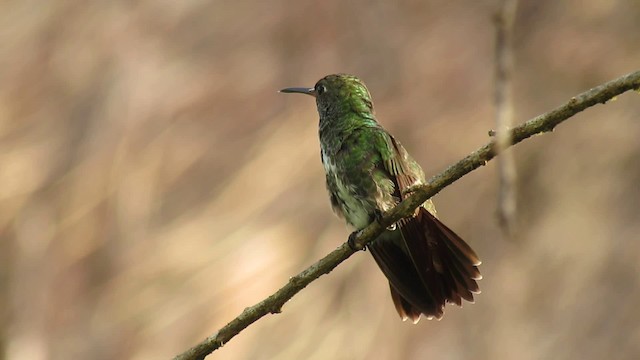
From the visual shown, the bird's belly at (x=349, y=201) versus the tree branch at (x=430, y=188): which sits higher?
the bird's belly at (x=349, y=201)

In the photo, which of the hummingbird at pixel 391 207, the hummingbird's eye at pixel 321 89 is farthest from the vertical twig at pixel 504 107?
the hummingbird's eye at pixel 321 89

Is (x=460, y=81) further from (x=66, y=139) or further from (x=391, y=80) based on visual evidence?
(x=66, y=139)

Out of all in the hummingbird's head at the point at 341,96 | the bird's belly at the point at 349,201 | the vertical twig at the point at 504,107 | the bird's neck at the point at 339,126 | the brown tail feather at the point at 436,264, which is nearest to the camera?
the vertical twig at the point at 504,107

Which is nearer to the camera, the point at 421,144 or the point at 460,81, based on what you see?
the point at 421,144

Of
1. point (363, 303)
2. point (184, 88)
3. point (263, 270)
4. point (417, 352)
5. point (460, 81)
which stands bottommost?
point (417, 352)

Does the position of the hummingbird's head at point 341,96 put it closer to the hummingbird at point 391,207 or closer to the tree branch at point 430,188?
the hummingbird at point 391,207

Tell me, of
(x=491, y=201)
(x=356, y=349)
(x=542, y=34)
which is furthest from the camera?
(x=542, y=34)

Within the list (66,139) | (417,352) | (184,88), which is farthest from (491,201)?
(66,139)

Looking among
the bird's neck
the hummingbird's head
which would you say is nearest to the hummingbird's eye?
the hummingbird's head

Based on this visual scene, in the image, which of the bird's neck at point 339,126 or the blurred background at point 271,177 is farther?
the blurred background at point 271,177
